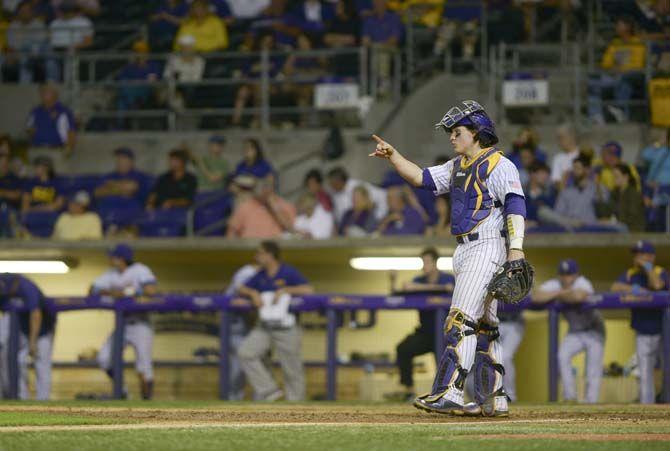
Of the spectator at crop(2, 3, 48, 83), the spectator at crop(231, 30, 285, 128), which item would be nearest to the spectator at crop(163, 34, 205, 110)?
the spectator at crop(231, 30, 285, 128)

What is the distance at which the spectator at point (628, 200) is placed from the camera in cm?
1399

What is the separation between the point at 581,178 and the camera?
567 inches

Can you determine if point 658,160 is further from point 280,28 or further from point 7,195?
point 7,195

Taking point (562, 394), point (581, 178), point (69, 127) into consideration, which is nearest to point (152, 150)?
point (69, 127)

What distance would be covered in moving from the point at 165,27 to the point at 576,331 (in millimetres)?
8614

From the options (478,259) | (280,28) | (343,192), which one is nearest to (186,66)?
(280,28)

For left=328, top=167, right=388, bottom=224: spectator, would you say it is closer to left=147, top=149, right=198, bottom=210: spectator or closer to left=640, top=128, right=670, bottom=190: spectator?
left=147, top=149, right=198, bottom=210: spectator

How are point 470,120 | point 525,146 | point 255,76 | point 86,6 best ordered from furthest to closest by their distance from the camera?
1. point 86,6
2. point 255,76
3. point 525,146
4. point 470,120

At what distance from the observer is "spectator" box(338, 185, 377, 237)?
49.3 ft

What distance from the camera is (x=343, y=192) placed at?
1555cm

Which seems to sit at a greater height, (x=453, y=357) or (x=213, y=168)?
(x=213, y=168)

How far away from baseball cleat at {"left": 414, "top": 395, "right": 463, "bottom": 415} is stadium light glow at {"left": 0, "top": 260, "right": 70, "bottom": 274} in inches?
352

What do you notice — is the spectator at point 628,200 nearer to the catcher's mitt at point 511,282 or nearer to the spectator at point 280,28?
the spectator at point 280,28

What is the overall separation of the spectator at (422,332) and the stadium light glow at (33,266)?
4.92m
